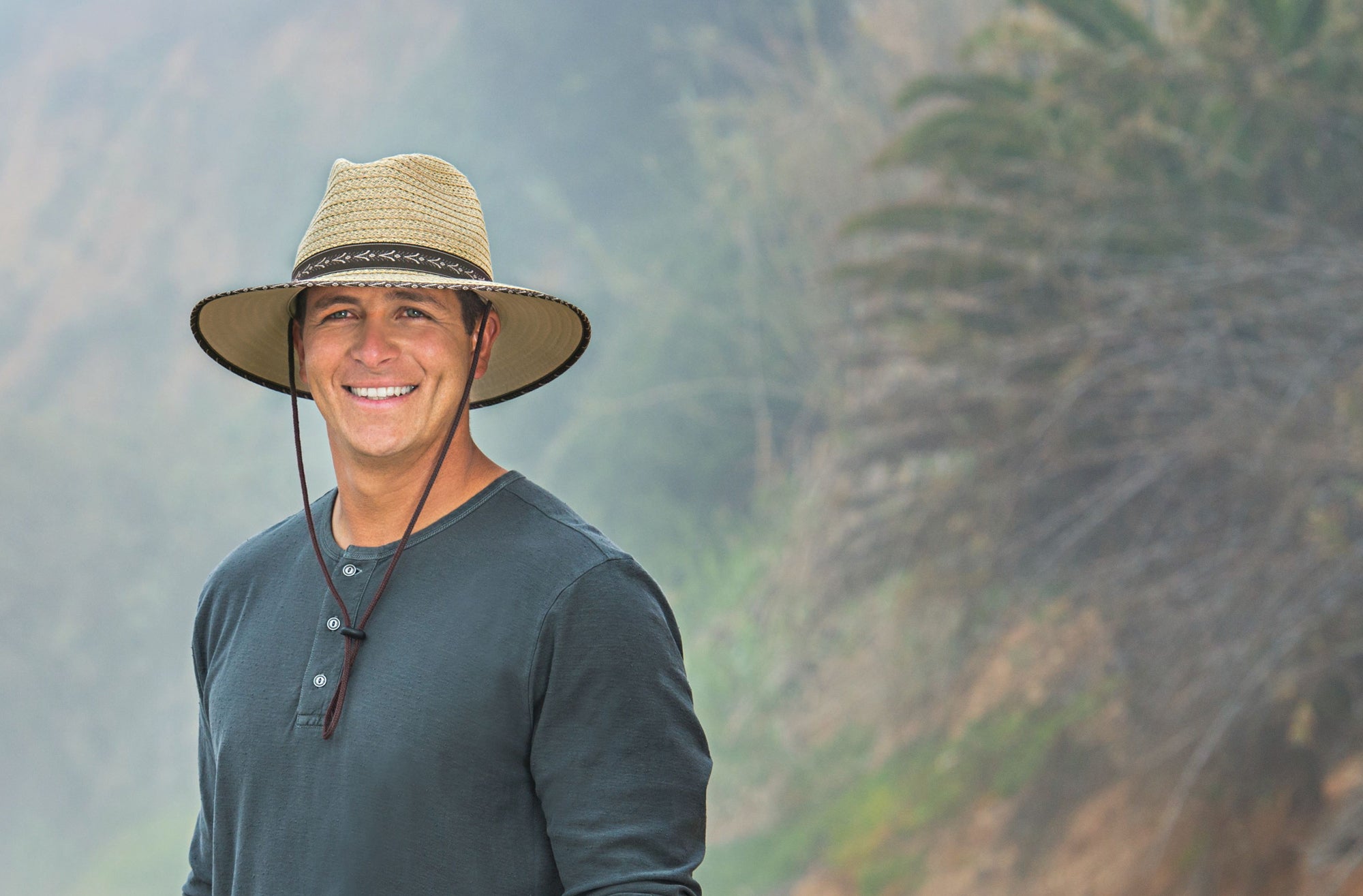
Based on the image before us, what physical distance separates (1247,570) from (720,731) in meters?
2.89

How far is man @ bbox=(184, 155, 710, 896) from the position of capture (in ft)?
3.20

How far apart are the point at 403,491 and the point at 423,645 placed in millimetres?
140

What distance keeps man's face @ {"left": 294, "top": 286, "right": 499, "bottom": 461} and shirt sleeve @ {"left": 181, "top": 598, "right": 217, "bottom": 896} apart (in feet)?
0.71

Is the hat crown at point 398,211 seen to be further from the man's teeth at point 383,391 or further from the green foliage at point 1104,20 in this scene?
the green foliage at point 1104,20

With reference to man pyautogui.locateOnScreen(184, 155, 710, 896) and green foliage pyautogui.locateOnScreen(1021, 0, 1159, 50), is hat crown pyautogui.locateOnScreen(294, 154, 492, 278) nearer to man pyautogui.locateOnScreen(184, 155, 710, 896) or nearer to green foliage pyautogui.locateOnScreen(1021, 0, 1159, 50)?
man pyautogui.locateOnScreen(184, 155, 710, 896)

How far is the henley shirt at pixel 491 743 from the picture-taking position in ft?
3.18

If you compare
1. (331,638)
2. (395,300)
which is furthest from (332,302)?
(331,638)

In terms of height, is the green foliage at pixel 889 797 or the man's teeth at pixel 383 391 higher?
the green foliage at pixel 889 797

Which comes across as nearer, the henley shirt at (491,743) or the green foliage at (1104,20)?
the henley shirt at (491,743)

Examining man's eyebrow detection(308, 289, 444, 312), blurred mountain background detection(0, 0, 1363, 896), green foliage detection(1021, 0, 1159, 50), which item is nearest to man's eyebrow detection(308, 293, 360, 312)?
man's eyebrow detection(308, 289, 444, 312)

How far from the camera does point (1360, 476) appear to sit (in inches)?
141

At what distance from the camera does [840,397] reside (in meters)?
6.14

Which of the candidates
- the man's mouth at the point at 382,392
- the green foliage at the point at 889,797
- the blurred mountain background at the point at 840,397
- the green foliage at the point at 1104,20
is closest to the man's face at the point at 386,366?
the man's mouth at the point at 382,392

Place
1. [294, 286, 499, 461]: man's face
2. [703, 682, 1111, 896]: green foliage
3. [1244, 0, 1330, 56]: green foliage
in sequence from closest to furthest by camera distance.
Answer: [294, 286, 499, 461]: man's face
[1244, 0, 1330, 56]: green foliage
[703, 682, 1111, 896]: green foliage
